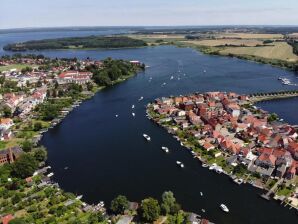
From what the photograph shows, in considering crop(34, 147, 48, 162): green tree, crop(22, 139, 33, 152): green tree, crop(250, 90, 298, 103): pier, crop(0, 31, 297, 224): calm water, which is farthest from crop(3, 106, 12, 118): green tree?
crop(250, 90, 298, 103): pier

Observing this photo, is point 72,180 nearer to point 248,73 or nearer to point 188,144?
point 188,144

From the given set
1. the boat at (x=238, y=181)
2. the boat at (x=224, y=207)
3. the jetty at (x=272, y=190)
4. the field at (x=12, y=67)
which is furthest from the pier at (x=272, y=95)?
the field at (x=12, y=67)

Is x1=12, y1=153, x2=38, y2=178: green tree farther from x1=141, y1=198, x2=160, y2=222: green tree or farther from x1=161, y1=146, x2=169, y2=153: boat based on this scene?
x1=161, y1=146, x2=169, y2=153: boat

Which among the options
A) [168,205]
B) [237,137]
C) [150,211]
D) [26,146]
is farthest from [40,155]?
[237,137]

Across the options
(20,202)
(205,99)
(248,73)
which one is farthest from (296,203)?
(248,73)

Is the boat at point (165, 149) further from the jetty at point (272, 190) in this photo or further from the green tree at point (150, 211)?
the green tree at point (150, 211)

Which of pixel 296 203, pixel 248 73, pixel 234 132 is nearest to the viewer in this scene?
pixel 296 203
